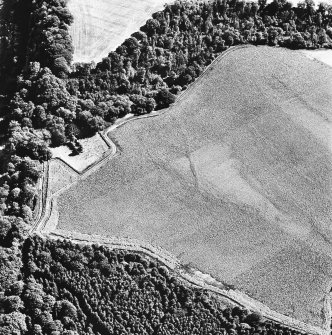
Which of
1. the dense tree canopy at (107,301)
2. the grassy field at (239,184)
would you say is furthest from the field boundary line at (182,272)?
the dense tree canopy at (107,301)

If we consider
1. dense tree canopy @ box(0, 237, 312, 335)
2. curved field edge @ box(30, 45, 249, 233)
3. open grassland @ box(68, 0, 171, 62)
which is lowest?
dense tree canopy @ box(0, 237, 312, 335)

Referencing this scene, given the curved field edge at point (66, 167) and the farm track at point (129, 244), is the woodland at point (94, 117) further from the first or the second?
the farm track at point (129, 244)

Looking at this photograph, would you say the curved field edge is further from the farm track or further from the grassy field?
the grassy field

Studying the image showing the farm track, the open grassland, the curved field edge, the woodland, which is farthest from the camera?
the open grassland

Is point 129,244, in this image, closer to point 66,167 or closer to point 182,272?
point 182,272

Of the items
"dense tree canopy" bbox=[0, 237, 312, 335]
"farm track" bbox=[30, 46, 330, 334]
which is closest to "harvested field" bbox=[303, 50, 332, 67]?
"farm track" bbox=[30, 46, 330, 334]

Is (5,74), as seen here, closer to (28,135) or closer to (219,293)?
(28,135)
